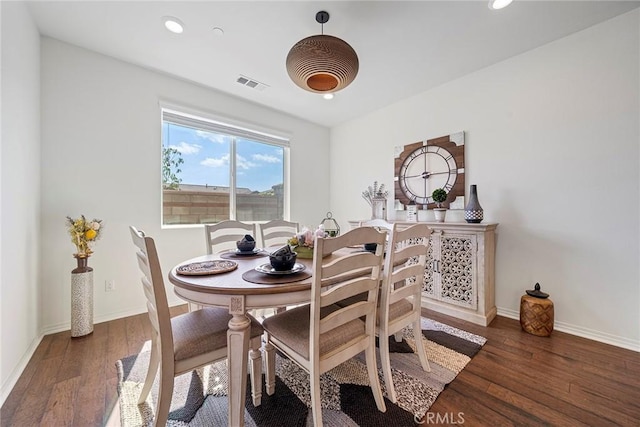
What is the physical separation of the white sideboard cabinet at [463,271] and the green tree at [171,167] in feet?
8.89

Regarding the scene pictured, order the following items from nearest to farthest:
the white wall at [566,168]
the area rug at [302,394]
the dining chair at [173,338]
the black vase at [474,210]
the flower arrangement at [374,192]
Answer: the dining chair at [173,338]
the area rug at [302,394]
the white wall at [566,168]
the black vase at [474,210]
the flower arrangement at [374,192]

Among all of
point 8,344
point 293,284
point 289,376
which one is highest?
point 293,284

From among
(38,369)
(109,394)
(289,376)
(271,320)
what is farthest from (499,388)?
(38,369)

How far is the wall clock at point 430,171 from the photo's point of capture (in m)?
2.80

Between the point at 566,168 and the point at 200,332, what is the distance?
3149 mm

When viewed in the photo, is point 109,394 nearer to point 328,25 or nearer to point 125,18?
point 125,18

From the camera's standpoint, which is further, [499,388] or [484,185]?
[484,185]

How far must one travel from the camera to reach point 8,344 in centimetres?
150

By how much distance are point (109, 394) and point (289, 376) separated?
106 cm

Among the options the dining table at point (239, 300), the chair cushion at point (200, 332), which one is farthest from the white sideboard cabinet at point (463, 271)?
the chair cushion at point (200, 332)

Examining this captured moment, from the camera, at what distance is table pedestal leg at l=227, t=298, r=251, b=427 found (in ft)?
3.56

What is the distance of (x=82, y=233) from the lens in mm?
2092

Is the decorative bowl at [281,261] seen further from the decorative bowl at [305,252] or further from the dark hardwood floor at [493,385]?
the dark hardwood floor at [493,385]

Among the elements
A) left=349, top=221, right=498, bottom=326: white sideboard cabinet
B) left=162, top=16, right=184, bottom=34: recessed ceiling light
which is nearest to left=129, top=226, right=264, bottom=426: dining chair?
left=162, top=16, right=184, bottom=34: recessed ceiling light
